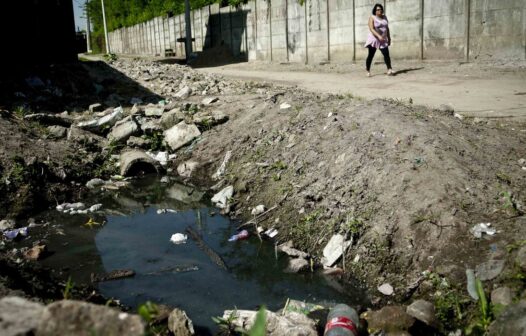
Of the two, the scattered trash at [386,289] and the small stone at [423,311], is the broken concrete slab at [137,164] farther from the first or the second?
the small stone at [423,311]

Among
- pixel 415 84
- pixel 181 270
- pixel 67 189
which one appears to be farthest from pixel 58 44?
pixel 181 270

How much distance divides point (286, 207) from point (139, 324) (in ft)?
9.24

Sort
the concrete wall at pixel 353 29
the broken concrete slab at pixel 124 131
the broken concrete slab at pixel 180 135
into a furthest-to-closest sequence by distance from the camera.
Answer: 1. the concrete wall at pixel 353 29
2. the broken concrete slab at pixel 124 131
3. the broken concrete slab at pixel 180 135

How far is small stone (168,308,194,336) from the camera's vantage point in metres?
2.26

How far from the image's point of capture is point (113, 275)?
10.0ft

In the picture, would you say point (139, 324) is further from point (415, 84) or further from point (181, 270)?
point (415, 84)

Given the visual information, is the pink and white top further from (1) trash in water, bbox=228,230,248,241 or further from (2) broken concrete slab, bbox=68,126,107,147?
(1) trash in water, bbox=228,230,248,241

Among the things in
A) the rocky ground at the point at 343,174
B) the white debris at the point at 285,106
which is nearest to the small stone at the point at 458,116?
the rocky ground at the point at 343,174

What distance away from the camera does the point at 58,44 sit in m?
8.98

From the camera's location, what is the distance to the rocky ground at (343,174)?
243 cm

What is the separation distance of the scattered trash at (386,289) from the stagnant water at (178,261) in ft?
0.41

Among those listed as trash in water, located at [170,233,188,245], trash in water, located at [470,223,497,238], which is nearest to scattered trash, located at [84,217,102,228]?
trash in water, located at [170,233,188,245]

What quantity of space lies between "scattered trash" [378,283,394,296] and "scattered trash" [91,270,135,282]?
65.5 inches

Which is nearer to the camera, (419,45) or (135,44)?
(419,45)
